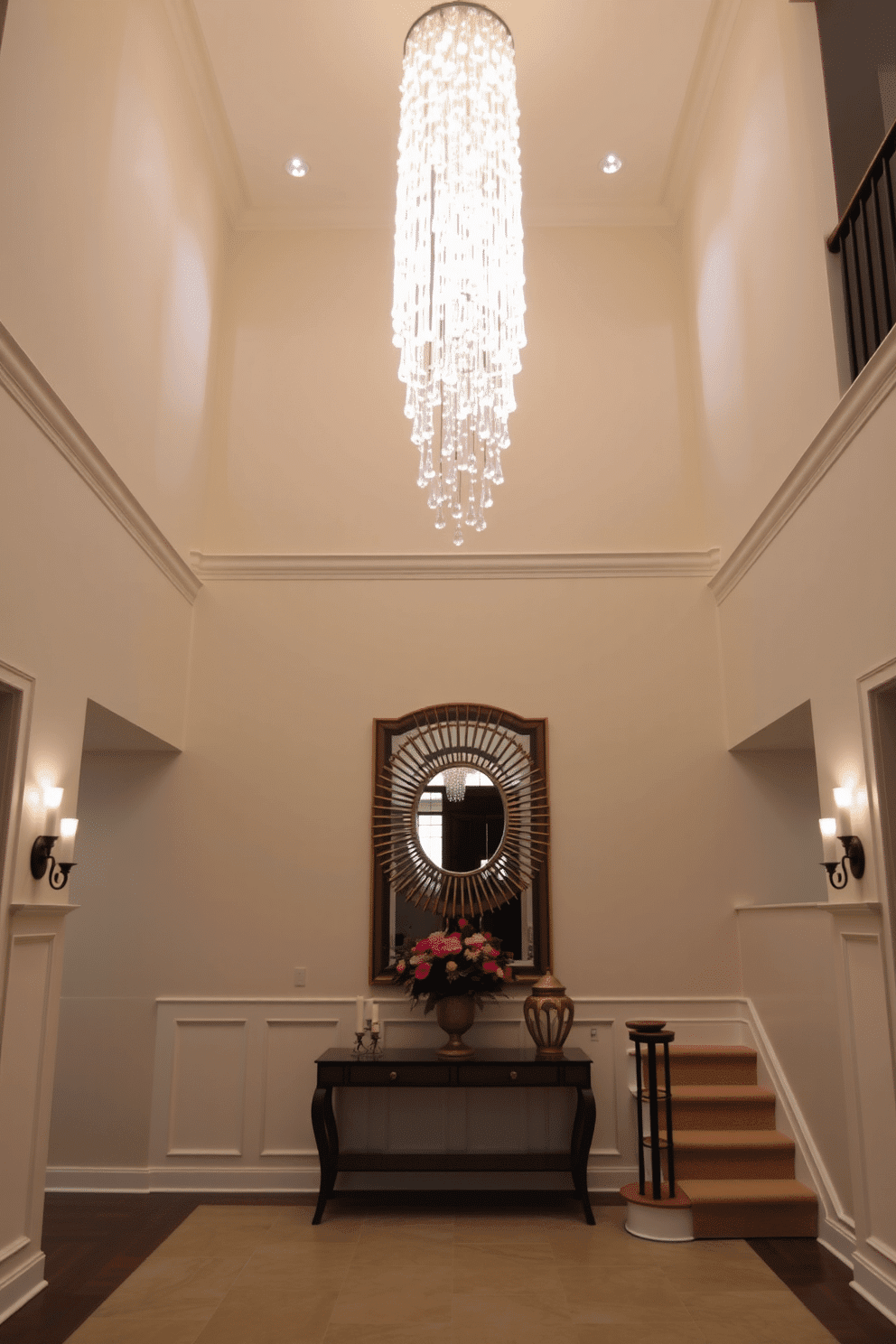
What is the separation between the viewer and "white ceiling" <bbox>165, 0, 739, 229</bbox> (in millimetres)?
5797

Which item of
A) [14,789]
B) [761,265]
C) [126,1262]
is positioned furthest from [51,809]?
[761,265]

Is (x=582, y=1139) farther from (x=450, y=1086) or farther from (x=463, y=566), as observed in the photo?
(x=463, y=566)

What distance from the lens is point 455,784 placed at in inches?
232

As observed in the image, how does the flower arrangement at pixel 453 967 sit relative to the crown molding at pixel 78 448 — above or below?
below

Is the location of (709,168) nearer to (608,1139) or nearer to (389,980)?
(389,980)

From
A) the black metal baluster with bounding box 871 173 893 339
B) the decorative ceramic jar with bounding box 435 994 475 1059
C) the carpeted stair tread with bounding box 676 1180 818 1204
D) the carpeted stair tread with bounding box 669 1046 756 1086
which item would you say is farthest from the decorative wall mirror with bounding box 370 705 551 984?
the black metal baluster with bounding box 871 173 893 339

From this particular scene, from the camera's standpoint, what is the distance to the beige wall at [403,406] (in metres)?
6.44

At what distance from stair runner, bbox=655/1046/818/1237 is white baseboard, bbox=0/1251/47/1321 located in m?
2.82

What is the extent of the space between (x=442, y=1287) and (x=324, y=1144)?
3.76 ft

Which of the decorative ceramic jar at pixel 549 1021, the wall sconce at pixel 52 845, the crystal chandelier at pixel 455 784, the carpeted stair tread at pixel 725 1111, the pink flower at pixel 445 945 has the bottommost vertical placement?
the carpeted stair tread at pixel 725 1111

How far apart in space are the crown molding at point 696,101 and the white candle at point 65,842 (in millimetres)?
5692

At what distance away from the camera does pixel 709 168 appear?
628cm

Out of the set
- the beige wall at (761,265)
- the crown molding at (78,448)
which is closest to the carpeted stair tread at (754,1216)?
the beige wall at (761,265)

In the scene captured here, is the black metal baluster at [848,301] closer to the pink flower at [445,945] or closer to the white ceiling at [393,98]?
the white ceiling at [393,98]
